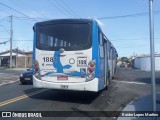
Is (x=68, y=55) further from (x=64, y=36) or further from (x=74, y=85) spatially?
(x=74, y=85)

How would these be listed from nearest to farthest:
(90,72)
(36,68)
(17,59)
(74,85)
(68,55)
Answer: (90,72)
(74,85)
(68,55)
(36,68)
(17,59)

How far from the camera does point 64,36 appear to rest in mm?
11930

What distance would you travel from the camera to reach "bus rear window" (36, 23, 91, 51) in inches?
458

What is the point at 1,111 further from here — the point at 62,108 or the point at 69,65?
the point at 69,65

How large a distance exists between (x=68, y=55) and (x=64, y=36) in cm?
84

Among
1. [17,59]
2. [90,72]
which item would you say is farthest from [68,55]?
[17,59]

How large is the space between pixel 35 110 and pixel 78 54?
297cm

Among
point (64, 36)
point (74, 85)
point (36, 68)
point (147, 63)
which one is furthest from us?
point (147, 63)

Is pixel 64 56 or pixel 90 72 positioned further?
pixel 64 56

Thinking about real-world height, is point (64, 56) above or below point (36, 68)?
above

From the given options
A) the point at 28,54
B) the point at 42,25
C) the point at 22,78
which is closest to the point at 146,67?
the point at 28,54

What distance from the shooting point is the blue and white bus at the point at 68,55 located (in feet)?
37.7

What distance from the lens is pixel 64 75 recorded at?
1180 centimetres

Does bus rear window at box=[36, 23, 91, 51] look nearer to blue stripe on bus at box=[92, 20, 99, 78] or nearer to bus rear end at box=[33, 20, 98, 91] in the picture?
bus rear end at box=[33, 20, 98, 91]
